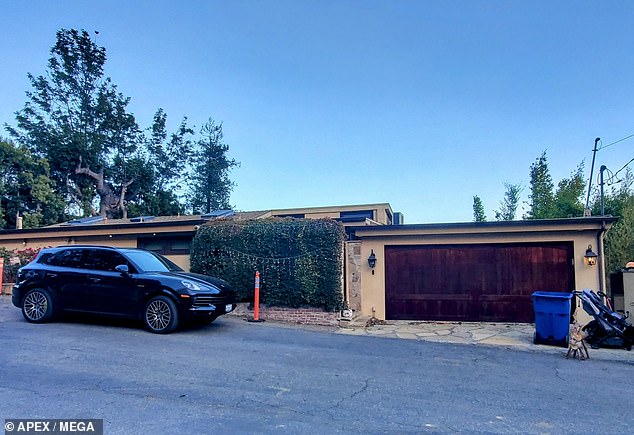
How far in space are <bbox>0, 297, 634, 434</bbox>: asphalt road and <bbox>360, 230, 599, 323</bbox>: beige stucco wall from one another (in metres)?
3.42

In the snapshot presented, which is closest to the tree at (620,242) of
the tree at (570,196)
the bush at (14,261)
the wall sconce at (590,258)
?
the wall sconce at (590,258)

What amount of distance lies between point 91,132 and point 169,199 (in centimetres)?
755

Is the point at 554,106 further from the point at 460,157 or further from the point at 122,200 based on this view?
the point at 122,200

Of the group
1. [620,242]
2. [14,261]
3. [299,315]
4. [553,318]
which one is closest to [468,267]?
[553,318]

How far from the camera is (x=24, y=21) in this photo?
14.8m

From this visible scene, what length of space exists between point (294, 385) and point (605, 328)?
6.60 metres

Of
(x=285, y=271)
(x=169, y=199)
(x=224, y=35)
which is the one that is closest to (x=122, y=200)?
(x=169, y=199)

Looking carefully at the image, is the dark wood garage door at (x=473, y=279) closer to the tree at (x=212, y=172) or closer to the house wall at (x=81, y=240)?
the house wall at (x=81, y=240)

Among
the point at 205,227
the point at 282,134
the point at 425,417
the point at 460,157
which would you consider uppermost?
the point at 282,134

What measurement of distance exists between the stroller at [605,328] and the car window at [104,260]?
30.3 feet

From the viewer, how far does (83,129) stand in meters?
32.0

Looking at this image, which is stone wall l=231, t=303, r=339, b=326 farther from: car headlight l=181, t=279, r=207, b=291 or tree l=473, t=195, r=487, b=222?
tree l=473, t=195, r=487, b=222

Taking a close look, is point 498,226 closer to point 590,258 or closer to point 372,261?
point 590,258

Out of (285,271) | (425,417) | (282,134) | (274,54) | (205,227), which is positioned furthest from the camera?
(282,134)
